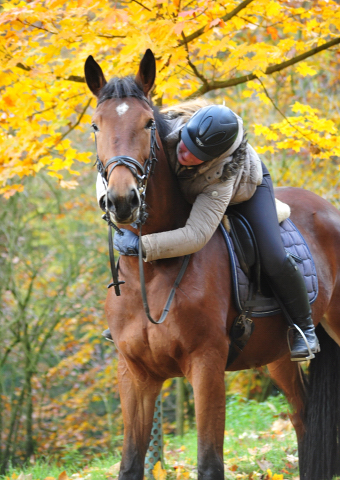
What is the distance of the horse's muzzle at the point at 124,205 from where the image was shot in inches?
91.0

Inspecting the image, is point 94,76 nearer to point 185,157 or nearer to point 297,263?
point 185,157

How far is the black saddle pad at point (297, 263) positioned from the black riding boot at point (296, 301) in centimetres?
10

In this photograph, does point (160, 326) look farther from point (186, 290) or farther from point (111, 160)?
point (111, 160)

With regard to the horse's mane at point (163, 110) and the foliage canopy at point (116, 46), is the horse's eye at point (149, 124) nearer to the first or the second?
the horse's mane at point (163, 110)

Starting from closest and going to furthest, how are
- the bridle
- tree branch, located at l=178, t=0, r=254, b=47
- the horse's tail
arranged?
the bridle, tree branch, located at l=178, t=0, r=254, b=47, the horse's tail

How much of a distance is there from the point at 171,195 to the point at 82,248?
720 centimetres

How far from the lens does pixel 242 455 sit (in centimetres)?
541

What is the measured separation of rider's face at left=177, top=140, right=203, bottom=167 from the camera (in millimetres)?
2818

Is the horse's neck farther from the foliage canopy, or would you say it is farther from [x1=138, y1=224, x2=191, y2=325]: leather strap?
the foliage canopy

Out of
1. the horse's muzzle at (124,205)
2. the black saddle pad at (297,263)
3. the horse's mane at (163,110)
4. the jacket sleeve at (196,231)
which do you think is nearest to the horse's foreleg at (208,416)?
the black saddle pad at (297,263)

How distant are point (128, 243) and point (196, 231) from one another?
1.23 feet

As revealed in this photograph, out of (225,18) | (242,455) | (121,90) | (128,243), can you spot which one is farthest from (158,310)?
(242,455)

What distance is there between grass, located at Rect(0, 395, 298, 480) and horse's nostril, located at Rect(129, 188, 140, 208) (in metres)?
2.24

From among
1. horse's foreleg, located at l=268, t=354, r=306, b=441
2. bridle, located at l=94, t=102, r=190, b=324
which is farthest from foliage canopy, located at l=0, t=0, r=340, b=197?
horse's foreleg, located at l=268, t=354, r=306, b=441
